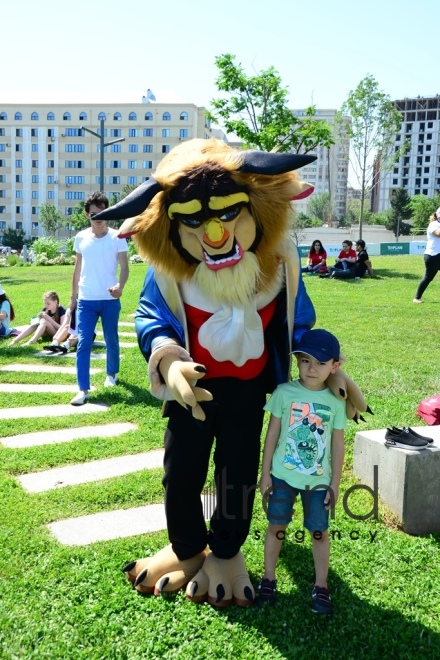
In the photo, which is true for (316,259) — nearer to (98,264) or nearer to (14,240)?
(98,264)

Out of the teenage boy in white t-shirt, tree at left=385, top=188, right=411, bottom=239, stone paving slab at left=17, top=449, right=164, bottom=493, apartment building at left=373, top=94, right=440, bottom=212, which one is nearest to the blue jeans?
the teenage boy in white t-shirt

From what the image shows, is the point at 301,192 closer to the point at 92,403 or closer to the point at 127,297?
the point at 92,403

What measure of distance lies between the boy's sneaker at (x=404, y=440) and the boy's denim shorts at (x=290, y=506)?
0.89m

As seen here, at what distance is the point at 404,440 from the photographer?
10.8 feet

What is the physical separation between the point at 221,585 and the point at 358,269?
1374cm

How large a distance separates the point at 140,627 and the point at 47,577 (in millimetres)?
559

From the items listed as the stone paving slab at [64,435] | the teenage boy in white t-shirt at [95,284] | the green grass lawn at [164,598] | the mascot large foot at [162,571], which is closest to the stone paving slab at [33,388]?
the teenage boy in white t-shirt at [95,284]

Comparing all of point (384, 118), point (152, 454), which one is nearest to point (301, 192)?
point (152, 454)

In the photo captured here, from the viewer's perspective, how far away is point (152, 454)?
4246 millimetres

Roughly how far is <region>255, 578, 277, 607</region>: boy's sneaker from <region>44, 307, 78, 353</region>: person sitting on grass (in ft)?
18.6

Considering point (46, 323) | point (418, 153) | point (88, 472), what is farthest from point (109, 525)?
point (418, 153)

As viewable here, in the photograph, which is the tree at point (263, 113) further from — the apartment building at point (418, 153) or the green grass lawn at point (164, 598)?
the apartment building at point (418, 153)

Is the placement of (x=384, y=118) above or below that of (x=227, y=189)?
above

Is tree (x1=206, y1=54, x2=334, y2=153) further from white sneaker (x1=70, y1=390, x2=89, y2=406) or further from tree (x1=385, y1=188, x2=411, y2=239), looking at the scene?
tree (x1=385, y1=188, x2=411, y2=239)
